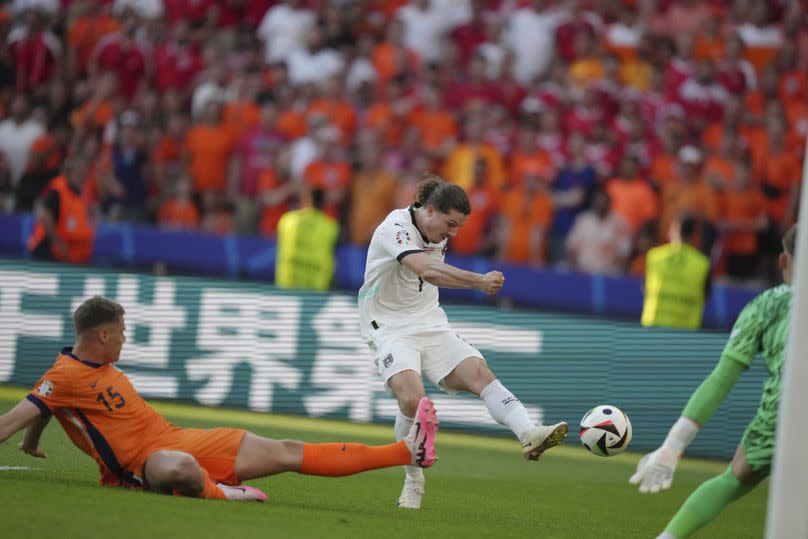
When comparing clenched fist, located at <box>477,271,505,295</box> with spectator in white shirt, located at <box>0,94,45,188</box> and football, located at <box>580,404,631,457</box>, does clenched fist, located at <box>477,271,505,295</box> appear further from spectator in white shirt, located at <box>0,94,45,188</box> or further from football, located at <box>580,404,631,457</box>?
spectator in white shirt, located at <box>0,94,45,188</box>

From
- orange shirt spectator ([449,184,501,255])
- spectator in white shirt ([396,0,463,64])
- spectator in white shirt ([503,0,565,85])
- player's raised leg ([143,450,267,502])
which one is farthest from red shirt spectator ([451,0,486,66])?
player's raised leg ([143,450,267,502])

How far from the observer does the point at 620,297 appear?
14766mm

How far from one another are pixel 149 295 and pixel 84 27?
7.29 meters

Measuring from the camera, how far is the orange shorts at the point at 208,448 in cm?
709

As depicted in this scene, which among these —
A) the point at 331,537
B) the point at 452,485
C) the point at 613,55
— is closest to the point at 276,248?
the point at 613,55

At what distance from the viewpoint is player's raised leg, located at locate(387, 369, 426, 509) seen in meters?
7.79

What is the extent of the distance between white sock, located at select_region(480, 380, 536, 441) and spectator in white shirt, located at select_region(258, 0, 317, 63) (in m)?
11.2

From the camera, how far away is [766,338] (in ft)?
20.4

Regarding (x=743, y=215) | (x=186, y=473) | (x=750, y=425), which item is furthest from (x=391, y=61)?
(x=750, y=425)

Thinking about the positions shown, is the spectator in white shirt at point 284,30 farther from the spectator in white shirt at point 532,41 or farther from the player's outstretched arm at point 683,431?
the player's outstretched arm at point 683,431

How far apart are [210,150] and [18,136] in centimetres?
262

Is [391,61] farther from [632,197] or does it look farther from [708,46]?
[708,46]

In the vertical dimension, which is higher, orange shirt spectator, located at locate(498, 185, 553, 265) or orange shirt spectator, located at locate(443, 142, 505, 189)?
orange shirt spectator, located at locate(443, 142, 505, 189)

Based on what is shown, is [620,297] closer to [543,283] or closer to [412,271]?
[543,283]
